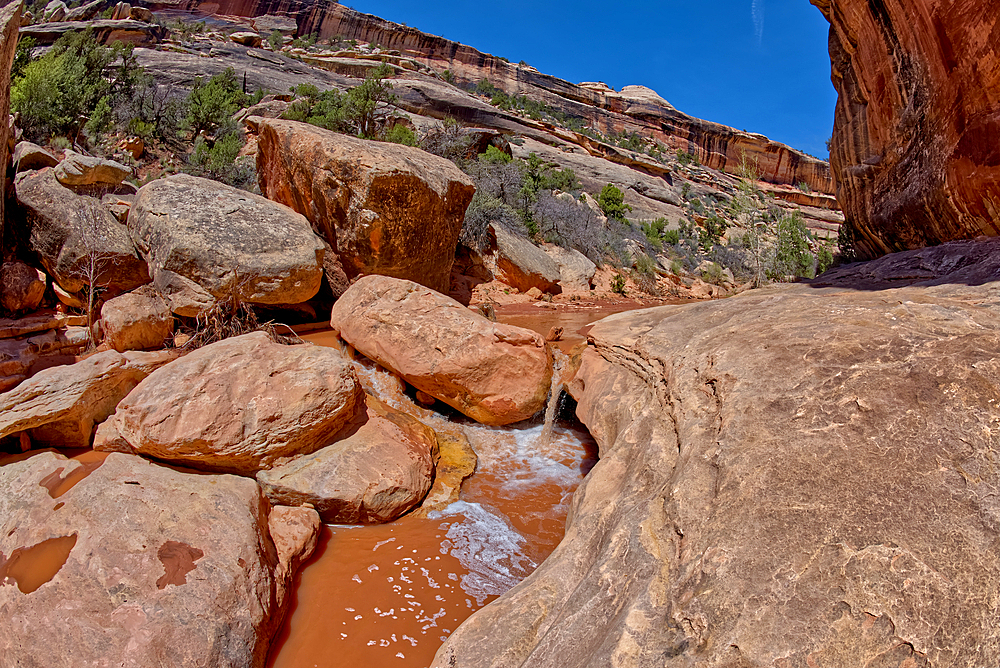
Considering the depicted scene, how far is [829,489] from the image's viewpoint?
162 centimetres

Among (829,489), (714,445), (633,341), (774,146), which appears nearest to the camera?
(829,489)

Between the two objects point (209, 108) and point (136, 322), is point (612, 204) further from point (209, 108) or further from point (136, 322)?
point (136, 322)

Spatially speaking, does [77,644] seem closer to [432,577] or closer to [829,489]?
[432,577]

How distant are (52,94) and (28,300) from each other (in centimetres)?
837

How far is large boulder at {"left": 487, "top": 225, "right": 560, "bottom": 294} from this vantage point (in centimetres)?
948

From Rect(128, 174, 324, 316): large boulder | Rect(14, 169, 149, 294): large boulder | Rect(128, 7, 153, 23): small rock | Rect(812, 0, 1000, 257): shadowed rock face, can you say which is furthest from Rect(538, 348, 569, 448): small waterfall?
Rect(128, 7, 153, 23): small rock

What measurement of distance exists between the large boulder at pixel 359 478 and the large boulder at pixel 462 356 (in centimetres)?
80

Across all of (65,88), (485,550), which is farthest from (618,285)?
(65,88)

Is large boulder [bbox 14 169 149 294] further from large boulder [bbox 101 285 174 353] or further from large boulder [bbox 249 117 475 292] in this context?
large boulder [bbox 249 117 475 292]

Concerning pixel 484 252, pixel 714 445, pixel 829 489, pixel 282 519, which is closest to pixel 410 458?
pixel 282 519

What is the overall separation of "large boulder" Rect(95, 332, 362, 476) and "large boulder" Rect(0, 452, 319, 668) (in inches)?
8.8

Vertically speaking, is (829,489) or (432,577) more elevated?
(829,489)

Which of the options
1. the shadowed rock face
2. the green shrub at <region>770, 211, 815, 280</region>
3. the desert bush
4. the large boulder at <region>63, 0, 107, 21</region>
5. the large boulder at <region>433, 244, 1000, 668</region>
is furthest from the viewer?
the large boulder at <region>63, 0, 107, 21</region>

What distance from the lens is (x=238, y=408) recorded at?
3361mm
